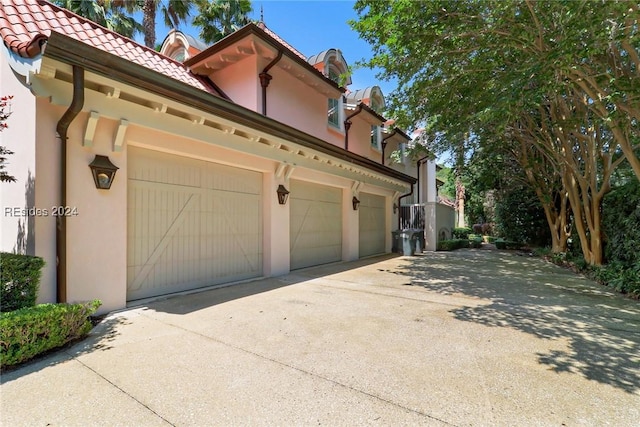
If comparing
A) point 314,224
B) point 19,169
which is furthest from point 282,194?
point 19,169

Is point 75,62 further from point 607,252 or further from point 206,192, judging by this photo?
point 607,252

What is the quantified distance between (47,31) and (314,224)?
7141mm

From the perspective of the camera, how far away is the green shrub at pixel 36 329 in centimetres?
305

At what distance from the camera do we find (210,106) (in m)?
5.46

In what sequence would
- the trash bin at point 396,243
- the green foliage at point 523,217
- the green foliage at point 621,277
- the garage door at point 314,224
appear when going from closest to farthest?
the green foliage at point 621,277, the garage door at point 314,224, the trash bin at point 396,243, the green foliage at point 523,217

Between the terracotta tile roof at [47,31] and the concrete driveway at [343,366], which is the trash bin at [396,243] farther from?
the terracotta tile roof at [47,31]

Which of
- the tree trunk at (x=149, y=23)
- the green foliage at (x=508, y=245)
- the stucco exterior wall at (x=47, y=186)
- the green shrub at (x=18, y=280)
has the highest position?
the tree trunk at (x=149, y=23)

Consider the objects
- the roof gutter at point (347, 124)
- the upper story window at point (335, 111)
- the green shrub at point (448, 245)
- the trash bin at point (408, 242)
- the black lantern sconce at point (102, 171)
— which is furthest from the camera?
the green shrub at point (448, 245)

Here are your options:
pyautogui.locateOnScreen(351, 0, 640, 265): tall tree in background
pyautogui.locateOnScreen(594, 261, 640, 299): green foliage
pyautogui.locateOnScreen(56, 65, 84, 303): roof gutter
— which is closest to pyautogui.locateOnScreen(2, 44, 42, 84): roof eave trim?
pyautogui.locateOnScreen(56, 65, 84, 303): roof gutter

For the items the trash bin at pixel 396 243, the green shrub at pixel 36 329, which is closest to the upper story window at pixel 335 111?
the trash bin at pixel 396 243

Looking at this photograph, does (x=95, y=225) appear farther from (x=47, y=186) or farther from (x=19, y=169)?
(x=19, y=169)

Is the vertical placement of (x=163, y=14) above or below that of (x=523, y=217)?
above

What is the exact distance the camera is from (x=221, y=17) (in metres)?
14.5

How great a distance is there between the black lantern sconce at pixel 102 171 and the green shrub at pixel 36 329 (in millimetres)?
1815
